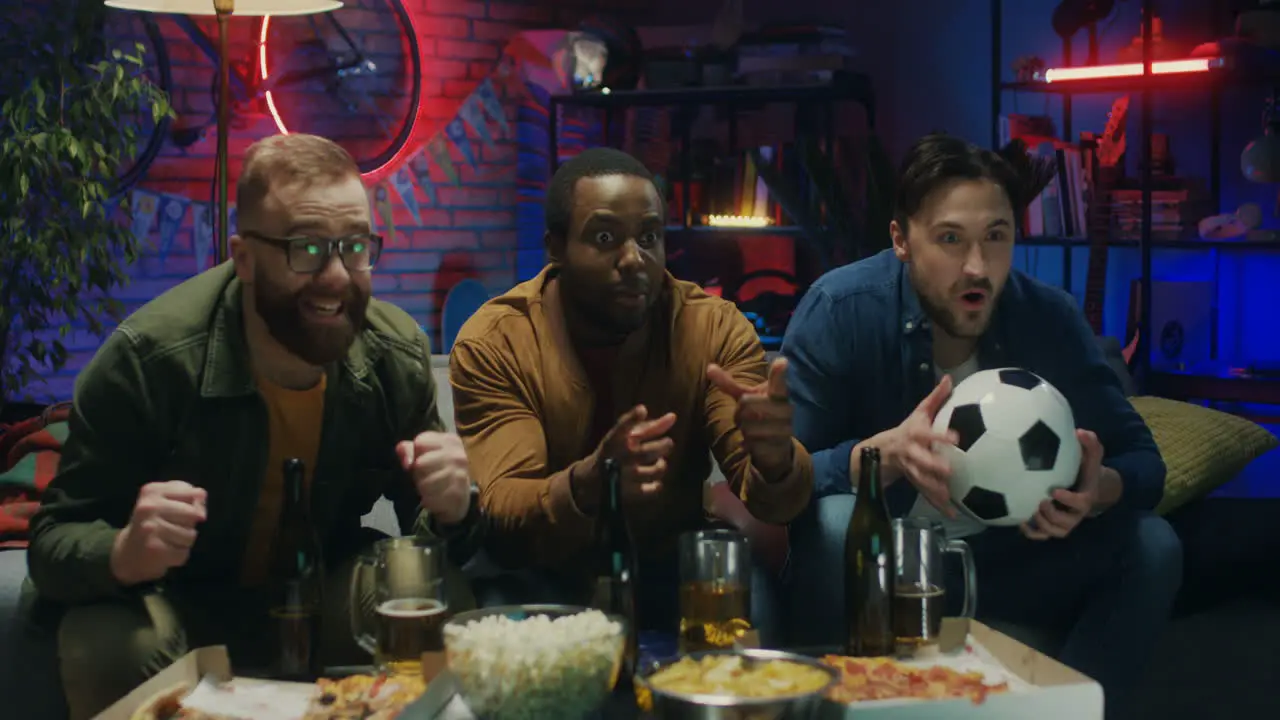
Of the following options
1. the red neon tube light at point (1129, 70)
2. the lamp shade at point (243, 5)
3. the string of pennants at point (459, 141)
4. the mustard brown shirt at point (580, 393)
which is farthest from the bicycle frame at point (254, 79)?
the mustard brown shirt at point (580, 393)

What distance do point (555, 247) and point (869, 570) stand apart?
842 mm

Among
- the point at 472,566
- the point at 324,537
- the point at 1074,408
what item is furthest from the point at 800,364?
the point at 324,537

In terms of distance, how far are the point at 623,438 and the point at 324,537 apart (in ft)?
1.98

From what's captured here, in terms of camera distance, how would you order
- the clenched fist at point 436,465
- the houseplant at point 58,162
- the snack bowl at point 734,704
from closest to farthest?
the snack bowl at point 734,704
the clenched fist at point 436,465
the houseplant at point 58,162

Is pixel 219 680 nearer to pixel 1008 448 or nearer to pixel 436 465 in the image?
pixel 436 465

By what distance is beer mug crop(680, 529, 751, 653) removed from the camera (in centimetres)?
184

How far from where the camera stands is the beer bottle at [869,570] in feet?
6.17

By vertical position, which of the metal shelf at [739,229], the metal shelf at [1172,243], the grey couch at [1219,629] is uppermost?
the metal shelf at [739,229]

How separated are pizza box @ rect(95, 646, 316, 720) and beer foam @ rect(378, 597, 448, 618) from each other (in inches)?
4.7

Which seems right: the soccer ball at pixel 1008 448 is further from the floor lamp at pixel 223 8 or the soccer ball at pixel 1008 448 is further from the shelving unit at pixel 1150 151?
the shelving unit at pixel 1150 151

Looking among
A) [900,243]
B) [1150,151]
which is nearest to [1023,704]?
[900,243]

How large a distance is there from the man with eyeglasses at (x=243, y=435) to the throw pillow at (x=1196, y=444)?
1.61 meters

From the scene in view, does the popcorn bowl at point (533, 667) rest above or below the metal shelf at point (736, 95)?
below

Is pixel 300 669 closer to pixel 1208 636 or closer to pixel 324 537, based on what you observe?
pixel 324 537
